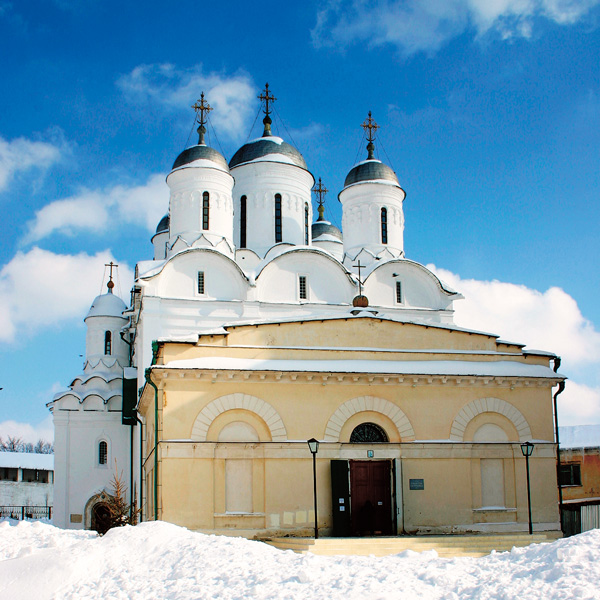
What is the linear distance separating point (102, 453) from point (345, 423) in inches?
589

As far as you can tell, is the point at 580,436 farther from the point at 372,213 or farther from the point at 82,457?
the point at 82,457

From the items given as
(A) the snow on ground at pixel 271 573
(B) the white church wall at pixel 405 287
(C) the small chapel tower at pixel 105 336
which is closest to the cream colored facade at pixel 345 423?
(A) the snow on ground at pixel 271 573

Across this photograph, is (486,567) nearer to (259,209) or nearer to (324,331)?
(324,331)

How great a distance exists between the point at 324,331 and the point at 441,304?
38.7 feet

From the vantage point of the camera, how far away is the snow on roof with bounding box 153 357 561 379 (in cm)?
1648

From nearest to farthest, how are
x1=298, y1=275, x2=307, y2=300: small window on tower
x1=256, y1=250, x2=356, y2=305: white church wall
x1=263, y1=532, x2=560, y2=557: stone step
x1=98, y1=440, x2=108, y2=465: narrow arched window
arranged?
x1=263, y1=532, x2=560, y2=557: stone step, x1=256, y1=250, x2=356, y2=305: white church wall, x1=298, y1=275, x2=307, y2=300: small window on tower, x1=98, y1=440, x2=108, y2=465: narrow arched window

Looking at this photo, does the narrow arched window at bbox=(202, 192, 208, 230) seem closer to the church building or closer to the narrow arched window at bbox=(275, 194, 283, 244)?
the narrow arched window at bbox=(275, 194, 283, 244)

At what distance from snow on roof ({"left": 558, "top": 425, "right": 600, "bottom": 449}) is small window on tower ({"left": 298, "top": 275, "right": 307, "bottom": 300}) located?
40.8 feet

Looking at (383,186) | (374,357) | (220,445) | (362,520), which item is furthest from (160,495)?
(383,186)

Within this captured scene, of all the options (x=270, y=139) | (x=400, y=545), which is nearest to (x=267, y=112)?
(x=270, y=139)

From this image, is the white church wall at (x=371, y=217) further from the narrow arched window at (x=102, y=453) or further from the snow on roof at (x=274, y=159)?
the narrow arched window at (x=102, y=453)

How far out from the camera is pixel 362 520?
16781 mm

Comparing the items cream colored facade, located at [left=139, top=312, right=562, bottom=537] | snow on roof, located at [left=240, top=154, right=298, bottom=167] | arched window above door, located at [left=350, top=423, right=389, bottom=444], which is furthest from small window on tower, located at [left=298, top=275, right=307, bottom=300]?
arched window above door, located at [left=350, top=423, right=389, bottom=444]

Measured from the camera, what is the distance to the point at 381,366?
17391 millimetres
